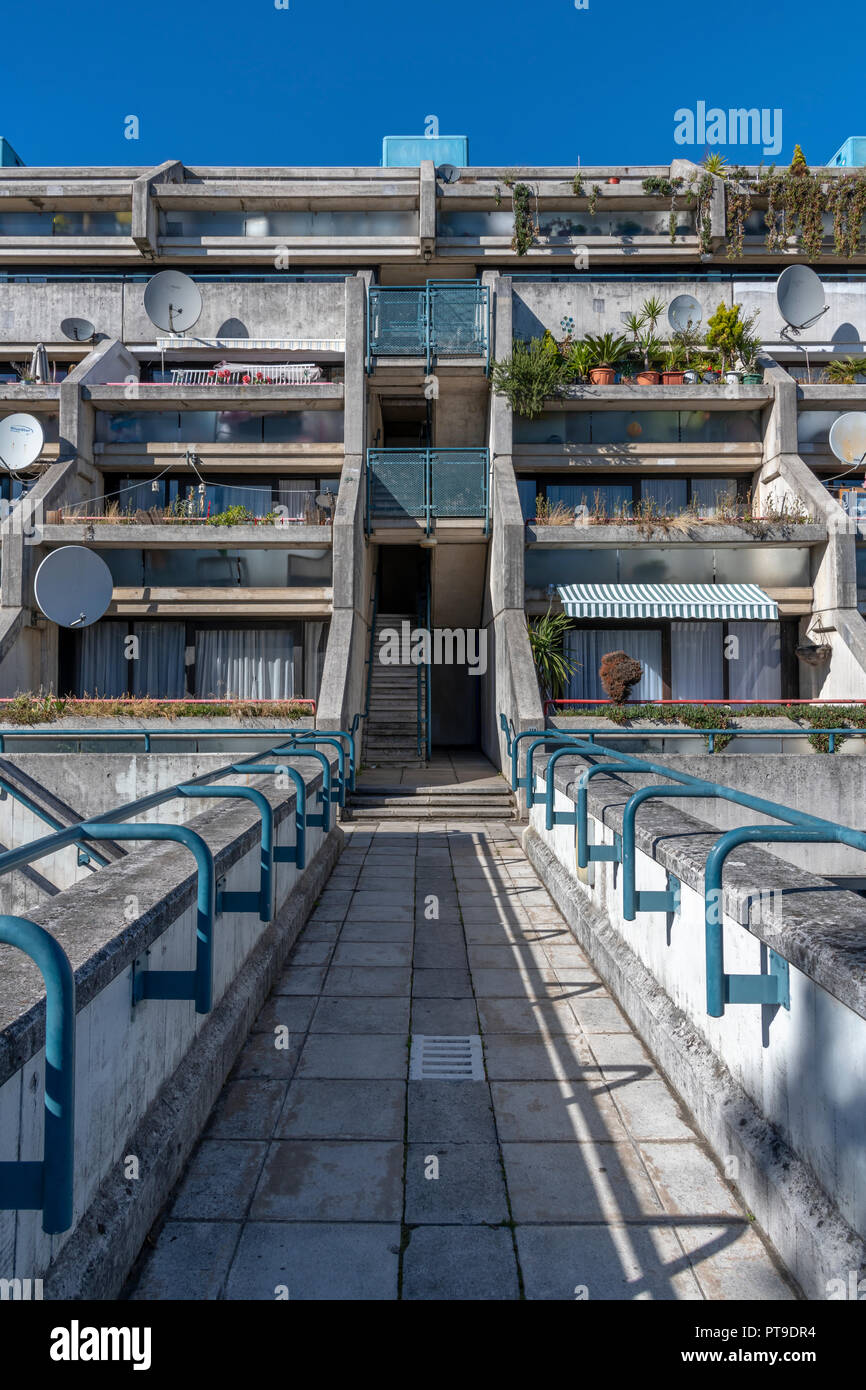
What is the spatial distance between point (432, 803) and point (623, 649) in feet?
25.6

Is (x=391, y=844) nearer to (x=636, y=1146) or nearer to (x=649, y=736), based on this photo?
(x=649, y=736)

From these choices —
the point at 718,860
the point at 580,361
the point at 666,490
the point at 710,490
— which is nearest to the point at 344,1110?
the point at 718,860

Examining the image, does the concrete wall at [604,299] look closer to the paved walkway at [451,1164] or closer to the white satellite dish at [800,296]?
the white satellite dish at [800,296]

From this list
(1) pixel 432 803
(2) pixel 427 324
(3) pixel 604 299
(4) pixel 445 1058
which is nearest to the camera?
(4) pixel 445 1058

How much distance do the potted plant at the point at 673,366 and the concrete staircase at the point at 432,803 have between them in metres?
10.9

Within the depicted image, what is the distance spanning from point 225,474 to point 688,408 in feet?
36.4

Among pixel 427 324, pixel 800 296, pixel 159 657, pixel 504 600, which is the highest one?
pixel 800 296

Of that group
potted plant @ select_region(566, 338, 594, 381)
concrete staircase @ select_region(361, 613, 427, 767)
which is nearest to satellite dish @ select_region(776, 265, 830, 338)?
potted plant @ select_region(566, 338, 594, 381)

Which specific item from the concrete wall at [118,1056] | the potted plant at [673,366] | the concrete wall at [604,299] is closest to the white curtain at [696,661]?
the potted plant at [673,366]

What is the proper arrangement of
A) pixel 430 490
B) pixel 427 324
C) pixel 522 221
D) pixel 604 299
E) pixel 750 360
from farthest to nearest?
1. pixel 522 221
2. pixel 604 299
3. pixel 750 360
4. pixel 427 324
5. pixel 430 490

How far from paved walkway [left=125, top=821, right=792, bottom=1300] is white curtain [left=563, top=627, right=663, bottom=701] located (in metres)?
13.3

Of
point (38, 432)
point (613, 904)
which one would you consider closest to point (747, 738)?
point (613, 904)

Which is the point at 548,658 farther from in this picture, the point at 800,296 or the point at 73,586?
the point at 800,296

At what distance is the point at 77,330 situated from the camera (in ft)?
70.3
